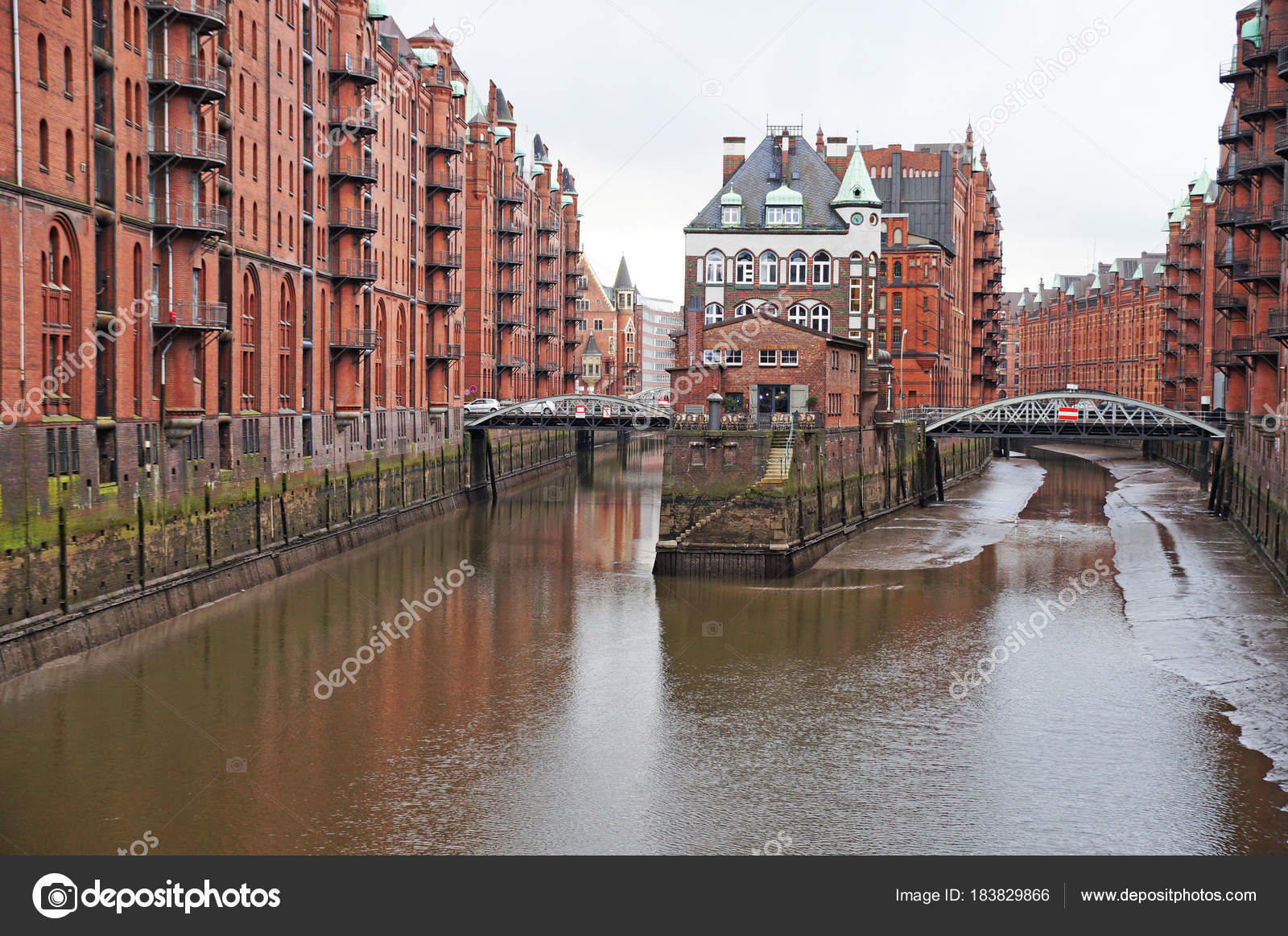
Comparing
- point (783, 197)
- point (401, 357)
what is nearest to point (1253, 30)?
point (783, 197)

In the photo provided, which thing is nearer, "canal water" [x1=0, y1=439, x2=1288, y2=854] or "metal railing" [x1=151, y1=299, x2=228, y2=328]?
"canal water" [x1=0, y1=439, x2=1288, y2=854]

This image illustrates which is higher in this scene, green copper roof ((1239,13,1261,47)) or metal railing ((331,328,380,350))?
green copper roof ((1239,13,1261,47))

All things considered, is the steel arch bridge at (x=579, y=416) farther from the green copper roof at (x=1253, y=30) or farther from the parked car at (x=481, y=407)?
the green copper roof at (x=1253, y=30)

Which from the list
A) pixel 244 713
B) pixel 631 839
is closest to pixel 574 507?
pixel 244 713

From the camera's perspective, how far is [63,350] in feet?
117

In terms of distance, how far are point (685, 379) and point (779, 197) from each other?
20356 mm

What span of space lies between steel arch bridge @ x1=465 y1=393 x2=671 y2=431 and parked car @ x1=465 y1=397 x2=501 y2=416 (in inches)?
55.3

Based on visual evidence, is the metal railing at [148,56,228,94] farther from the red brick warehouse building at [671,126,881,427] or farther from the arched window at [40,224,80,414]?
the red brick warehouse building at [671,126,881,427]

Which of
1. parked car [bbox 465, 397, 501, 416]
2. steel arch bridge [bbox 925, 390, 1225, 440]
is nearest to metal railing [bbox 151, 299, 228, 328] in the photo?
parked car [bbox 465, 397, 501, 416]
